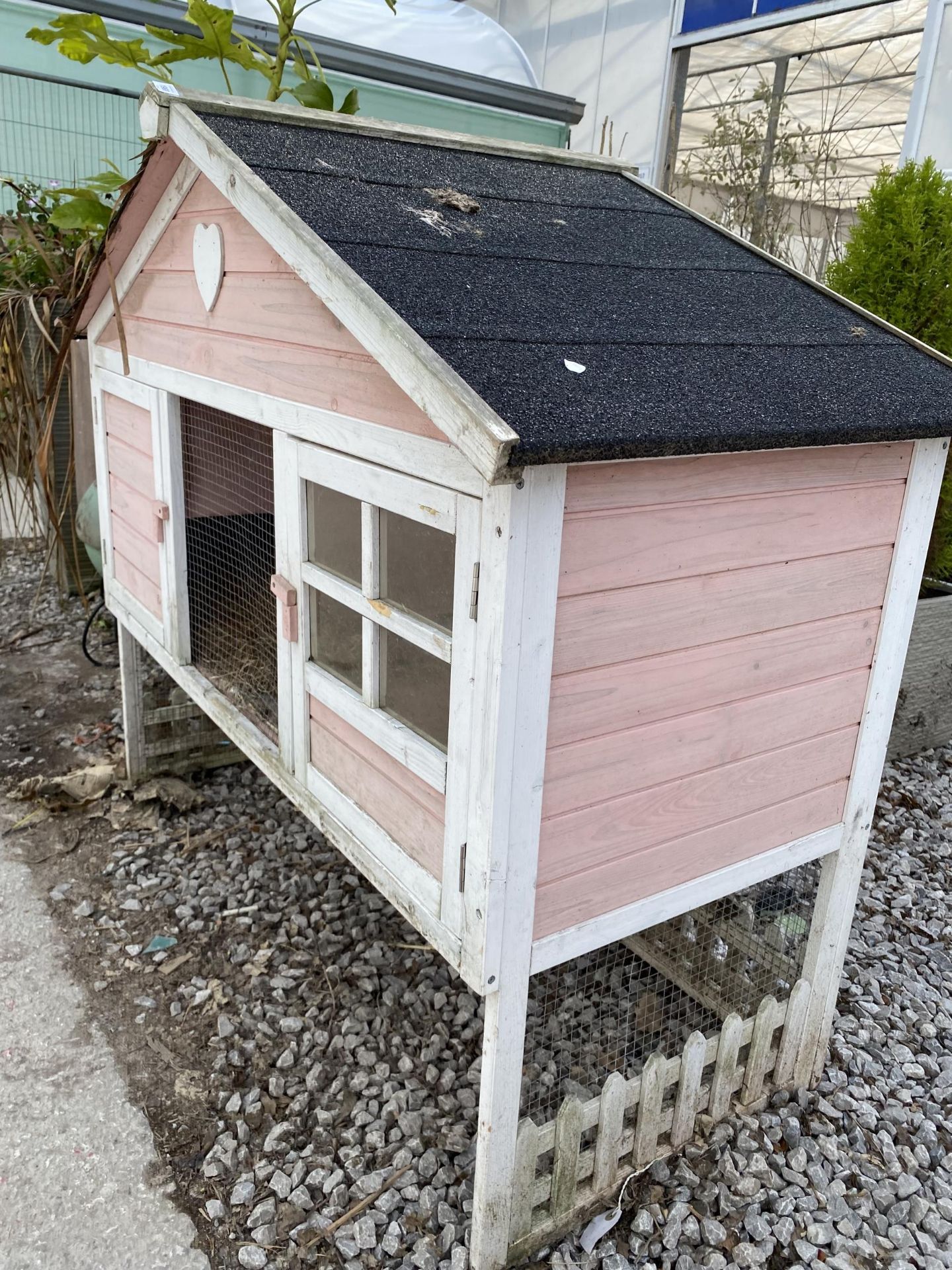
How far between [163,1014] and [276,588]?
1333 millimetres

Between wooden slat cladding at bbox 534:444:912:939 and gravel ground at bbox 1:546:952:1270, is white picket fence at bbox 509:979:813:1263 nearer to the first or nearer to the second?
gravel ground at bbox 1:546:952:1270

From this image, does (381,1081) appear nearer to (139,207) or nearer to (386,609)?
(386,609)

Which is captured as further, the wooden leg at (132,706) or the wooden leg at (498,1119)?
the wooden leg at (132,706)

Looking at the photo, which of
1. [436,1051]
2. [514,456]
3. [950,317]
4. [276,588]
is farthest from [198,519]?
[950,317]

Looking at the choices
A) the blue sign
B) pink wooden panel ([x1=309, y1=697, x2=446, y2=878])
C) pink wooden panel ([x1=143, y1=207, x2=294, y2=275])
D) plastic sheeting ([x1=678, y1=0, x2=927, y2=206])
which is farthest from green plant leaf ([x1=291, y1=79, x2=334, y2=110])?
the blue sign

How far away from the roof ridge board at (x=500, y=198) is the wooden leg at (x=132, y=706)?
84.4 inches

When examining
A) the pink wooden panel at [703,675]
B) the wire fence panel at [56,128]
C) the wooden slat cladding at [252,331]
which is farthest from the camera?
the wire fence panel at [56,128]

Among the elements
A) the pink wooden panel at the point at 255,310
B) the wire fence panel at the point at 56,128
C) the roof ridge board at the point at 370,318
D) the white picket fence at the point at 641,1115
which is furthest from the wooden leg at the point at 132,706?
the wire fence panel at the point at 56,128

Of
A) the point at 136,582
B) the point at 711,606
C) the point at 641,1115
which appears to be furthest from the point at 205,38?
the point at 641,1115

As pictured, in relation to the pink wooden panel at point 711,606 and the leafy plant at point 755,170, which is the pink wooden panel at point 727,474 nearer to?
the pink wooden panel at point 711,606

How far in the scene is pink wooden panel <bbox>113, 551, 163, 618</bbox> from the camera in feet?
10.2

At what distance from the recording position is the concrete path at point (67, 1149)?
204 centimetres

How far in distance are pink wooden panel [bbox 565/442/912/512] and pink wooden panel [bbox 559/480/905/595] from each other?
0.06 feet

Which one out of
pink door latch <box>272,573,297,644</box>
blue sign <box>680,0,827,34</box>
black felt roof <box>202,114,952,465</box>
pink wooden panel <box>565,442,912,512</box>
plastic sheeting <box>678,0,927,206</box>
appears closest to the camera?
black felt roof <box>202,114,952,465</box>
